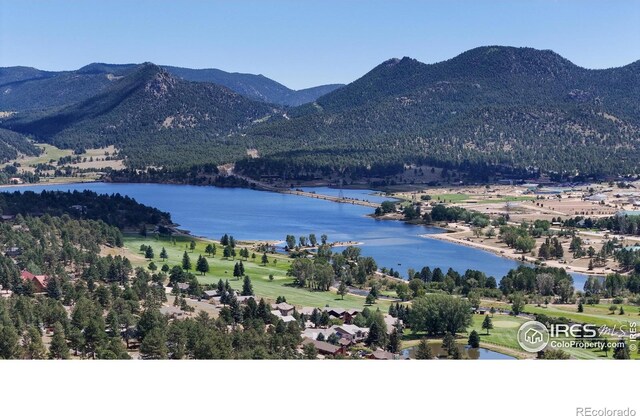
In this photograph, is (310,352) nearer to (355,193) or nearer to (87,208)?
(87,208)

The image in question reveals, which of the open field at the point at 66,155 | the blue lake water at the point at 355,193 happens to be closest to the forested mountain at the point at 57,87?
the open field at the point at 66,155

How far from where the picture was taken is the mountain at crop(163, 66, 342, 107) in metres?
92.4

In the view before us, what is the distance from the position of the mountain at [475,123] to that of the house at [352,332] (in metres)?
40.2

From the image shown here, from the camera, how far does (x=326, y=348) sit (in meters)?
11.0

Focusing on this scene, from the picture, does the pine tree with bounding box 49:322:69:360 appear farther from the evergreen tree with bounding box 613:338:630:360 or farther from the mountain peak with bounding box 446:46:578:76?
the mountain peak with bounding box 446:46:578:76

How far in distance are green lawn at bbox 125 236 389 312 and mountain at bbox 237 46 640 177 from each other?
28.2 m

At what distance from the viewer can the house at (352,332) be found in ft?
39.5

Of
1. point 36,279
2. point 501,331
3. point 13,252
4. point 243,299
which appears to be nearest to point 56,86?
point 13,252

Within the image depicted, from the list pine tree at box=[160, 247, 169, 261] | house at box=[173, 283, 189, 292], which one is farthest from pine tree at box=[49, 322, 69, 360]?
pine tree at box=[160, 247, 169, 261]

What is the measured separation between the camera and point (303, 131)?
72.5 meters

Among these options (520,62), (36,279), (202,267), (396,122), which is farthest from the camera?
(520,62)

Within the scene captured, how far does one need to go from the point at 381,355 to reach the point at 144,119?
2691 inches

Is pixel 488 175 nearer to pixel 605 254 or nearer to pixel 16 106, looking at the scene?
pixel 605 254

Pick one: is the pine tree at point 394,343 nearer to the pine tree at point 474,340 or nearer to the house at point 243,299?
the pine tree at point 474,340
